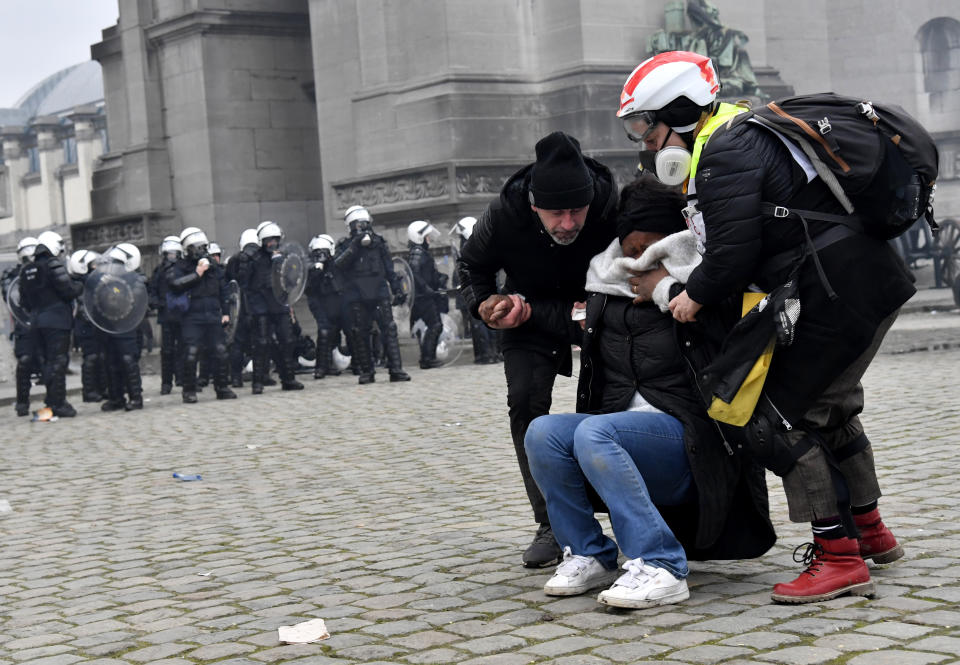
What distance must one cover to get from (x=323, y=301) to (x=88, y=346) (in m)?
3.03

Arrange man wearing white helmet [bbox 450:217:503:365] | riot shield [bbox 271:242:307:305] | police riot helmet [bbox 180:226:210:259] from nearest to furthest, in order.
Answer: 1. police riot helmet [bbox 180:226:210:259]
2. riot shield [bbox 271:242:307:305]
3. man wearing white helmet [bbox 450:217:503:365]

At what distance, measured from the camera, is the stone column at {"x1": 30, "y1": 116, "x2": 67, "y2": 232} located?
72.2 metres

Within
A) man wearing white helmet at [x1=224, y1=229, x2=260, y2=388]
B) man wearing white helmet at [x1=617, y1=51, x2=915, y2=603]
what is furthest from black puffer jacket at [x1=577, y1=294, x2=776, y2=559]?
man wearing white helmet at [x1=224, y1=229, x2=260, y2=388]

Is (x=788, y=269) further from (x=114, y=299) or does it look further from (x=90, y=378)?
(x=90, y=378)

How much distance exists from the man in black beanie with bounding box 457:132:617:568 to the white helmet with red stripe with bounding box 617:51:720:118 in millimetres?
432

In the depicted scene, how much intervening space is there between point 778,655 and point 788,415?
0.87 m

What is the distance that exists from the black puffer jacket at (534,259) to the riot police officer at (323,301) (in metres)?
12.7

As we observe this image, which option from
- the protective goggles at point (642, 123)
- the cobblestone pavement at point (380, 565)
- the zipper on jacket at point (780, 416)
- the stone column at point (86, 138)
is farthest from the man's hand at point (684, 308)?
the stone column at point (86, 138)

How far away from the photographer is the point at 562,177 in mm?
5590

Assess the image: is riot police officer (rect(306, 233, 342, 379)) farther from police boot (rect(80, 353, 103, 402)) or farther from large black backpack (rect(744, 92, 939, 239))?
large black backpack (rect(744, 92, 939, 239))

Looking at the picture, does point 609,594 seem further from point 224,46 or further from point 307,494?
point 224,46

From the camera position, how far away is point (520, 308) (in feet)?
19.4

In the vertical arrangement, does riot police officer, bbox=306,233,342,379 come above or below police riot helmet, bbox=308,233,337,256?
below

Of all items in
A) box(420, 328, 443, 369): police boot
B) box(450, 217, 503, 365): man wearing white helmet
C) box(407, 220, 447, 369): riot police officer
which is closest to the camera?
box(450, 217, 503, 365): man wearing white helmet
